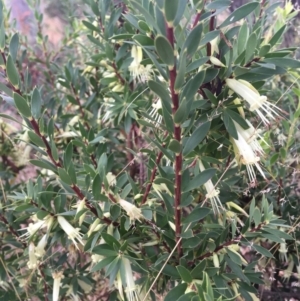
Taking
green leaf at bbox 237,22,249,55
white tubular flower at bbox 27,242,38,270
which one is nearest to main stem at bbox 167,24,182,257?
green leaf at bbox 237,22,249,55

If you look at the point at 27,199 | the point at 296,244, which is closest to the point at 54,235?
the point at 27,199

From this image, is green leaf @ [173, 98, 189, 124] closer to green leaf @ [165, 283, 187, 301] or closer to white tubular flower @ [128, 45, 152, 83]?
green leaf @ [165, 283, 187, 301]

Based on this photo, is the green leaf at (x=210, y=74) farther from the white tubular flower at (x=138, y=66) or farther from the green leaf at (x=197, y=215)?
the white tubular flower at (x=138, y=66)

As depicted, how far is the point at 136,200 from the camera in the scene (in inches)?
33.9

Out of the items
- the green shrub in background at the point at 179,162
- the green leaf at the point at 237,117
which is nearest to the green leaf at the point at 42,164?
the green shrub in background at the point at 179,162

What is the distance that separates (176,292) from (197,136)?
0.28 meters

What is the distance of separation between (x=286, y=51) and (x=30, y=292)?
928 millimetres

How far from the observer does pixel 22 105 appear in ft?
2.25

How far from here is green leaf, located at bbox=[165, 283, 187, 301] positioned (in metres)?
0.70

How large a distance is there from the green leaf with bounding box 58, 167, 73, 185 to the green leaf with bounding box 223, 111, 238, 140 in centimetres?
30

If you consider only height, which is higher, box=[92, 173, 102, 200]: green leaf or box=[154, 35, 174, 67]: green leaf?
box=[154, 35, 174, 67]: green leaf

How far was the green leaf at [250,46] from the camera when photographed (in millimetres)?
634

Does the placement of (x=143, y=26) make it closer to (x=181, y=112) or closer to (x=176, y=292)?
(x=181, y=112)

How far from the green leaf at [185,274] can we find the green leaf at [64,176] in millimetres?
251
